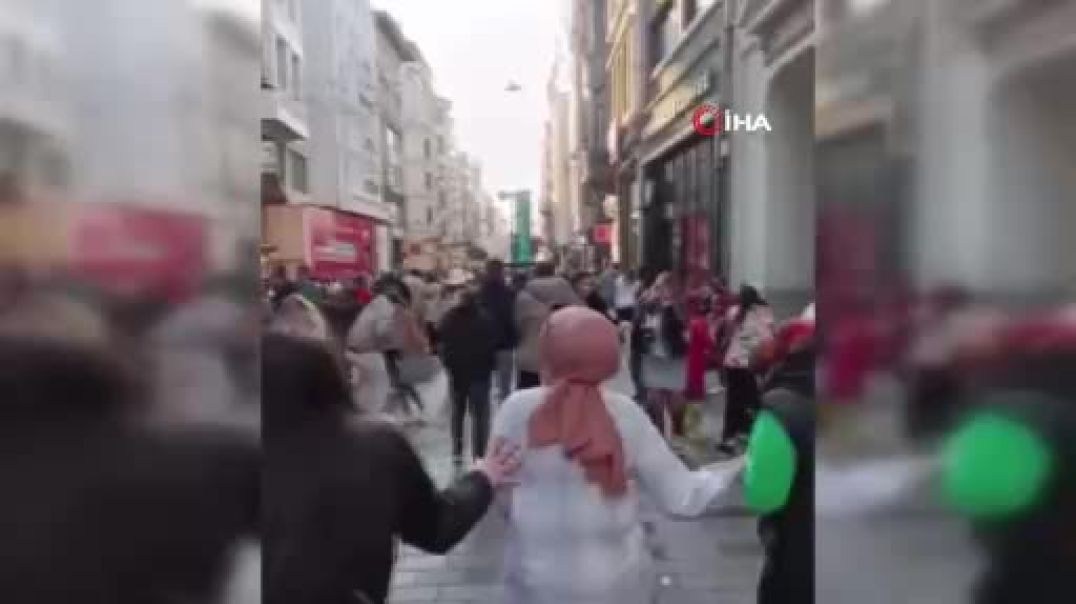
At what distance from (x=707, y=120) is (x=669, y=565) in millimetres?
11207

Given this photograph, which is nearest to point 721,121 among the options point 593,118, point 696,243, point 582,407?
point 696,243

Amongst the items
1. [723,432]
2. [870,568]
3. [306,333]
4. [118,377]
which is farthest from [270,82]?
[723,432]

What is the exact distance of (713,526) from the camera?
19.3ft

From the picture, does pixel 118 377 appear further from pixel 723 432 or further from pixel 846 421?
pixel 723 432

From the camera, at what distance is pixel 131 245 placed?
145cm

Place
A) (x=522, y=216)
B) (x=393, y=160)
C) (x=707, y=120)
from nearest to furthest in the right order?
(x=707, y=120) < (x=393, y=160) < (x=522, y=216)

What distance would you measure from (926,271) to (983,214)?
0.10 metres

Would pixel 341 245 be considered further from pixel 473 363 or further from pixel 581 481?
pixel 581 481

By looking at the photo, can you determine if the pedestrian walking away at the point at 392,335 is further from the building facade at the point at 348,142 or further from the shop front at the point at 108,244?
the shop front at the point at 108,244

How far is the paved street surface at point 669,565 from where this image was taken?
4832 mm

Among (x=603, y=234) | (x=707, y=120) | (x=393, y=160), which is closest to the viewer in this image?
(x=707, y=120)

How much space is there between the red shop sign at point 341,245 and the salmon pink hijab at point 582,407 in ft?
33.1

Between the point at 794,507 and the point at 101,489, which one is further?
the point at 794,507

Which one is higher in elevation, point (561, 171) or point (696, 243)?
point (561, 171)
